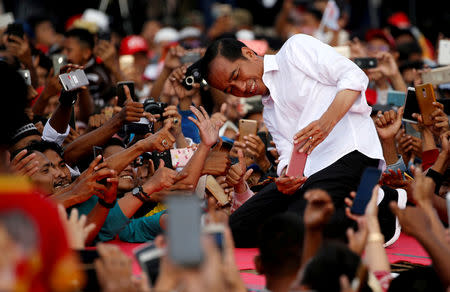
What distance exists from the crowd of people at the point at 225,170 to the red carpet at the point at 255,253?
13cm

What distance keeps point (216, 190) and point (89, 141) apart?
3.29ft

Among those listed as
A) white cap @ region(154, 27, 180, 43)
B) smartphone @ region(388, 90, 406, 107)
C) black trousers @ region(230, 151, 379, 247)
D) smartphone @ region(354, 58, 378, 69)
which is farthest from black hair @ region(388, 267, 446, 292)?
white cap @ region(154, 27, 180, 43)

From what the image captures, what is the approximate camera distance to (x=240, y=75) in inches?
173

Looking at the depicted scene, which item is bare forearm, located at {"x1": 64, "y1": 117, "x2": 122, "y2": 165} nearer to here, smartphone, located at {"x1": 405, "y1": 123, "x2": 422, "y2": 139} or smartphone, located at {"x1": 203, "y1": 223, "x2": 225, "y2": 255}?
smartphone, located at {"x1": 405, "y1": 123, "x2": 422, "y2": 139}

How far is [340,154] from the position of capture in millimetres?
4227

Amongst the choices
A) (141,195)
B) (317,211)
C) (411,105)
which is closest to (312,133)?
(317,211)

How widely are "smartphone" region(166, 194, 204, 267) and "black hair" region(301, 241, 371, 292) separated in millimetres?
588

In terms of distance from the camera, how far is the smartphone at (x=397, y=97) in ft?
20.4

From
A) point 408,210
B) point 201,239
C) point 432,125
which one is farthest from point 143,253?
point 432,125

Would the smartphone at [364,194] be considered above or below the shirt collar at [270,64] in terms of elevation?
below

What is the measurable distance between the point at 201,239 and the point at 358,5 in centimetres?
1095

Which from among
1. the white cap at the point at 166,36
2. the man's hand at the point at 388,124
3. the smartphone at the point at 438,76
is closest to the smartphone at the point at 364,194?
the man's hand at the point at 388,124

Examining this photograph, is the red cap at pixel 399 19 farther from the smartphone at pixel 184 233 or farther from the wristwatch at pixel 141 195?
the smartphone at pixel 184 233

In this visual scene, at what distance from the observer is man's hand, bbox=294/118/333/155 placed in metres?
3.86
